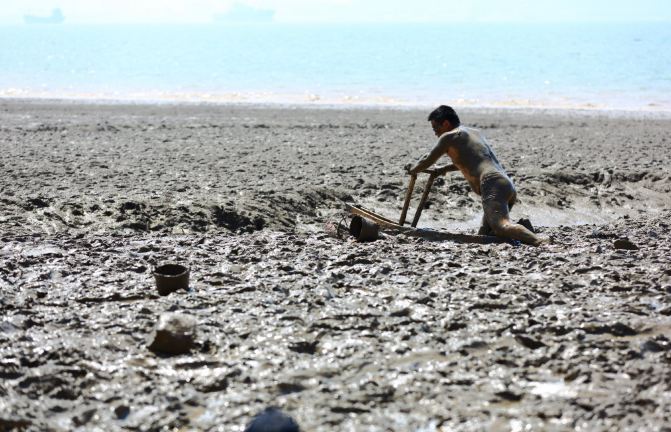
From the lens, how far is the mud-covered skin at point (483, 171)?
773 cm

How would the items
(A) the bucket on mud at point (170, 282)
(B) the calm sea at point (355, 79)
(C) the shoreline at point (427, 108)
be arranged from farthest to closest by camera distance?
(B) the calm sea at point (355, 79)
(C) the shoreline at point (427, 108)
(A) the bucket on mud at point (170, 282)

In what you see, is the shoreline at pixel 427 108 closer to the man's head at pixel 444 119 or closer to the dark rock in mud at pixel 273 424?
the man's head at pixel 444 119

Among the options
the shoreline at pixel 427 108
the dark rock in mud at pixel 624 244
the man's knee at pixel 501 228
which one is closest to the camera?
the dark rock in mud at pixel 624 244

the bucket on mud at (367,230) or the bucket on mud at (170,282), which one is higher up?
the bucket on mud at (367,230)

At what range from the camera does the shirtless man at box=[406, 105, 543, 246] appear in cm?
773

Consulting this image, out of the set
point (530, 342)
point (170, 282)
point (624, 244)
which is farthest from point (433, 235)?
point (530, 342)

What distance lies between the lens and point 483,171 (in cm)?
791

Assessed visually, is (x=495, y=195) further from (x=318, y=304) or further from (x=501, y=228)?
(x=318, y=304)

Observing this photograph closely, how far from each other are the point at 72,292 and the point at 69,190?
13.0 ft

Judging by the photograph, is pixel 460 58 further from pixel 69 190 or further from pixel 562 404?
pixel 562 404

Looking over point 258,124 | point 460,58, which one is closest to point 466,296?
point 258,124

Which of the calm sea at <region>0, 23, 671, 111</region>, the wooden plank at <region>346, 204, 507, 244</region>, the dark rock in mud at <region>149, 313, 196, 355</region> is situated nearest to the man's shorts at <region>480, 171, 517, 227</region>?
the wooden plank at <region>346, 204, 507, 244</region>

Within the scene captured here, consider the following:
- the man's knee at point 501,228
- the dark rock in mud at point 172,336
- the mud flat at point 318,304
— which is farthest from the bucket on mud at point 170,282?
the man's knee at point 501,228

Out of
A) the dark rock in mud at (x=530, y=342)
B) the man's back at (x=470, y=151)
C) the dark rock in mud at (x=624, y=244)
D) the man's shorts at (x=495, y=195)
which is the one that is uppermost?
the man's back at (x=470, y=151)
